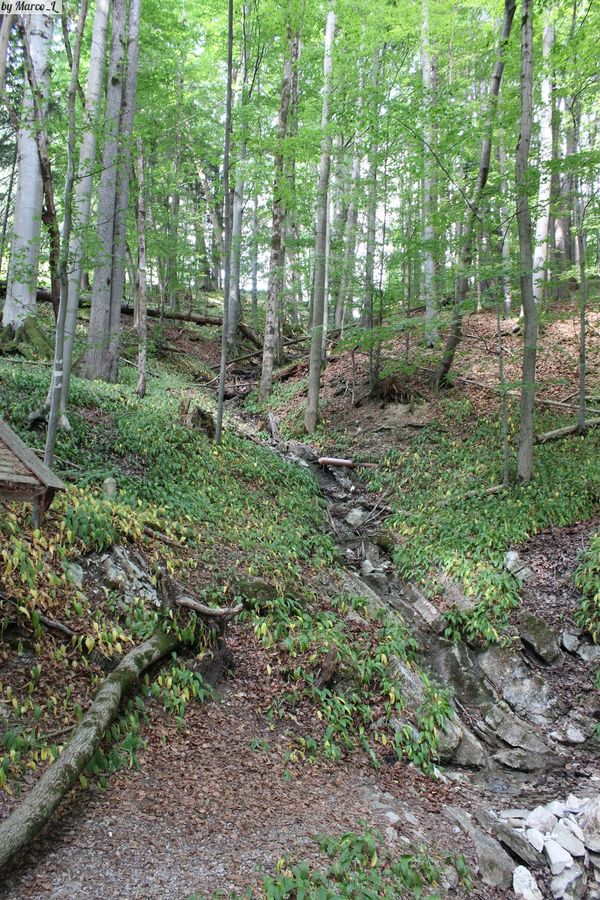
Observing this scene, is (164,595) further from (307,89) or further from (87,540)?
(307,89)

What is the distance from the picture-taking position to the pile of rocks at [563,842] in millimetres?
4270

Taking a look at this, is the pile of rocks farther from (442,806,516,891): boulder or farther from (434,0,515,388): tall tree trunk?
(434,0,515,388): tall tree trunk

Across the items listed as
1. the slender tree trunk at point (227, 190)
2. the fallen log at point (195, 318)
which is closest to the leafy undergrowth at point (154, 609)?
the slender tree trunk at point (227, 190)

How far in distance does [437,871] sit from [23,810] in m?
3.08

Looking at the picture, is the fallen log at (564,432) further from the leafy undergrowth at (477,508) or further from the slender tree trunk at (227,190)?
the slender tree trunk at (227,190)

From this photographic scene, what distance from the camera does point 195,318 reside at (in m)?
22.3

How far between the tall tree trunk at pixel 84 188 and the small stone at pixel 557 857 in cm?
742

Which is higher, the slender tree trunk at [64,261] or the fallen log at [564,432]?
the slender tree trunk at [64,261]

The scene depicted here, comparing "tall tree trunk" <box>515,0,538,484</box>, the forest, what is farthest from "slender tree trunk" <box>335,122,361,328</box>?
"tall tree trunk" <box>515,0,538,484</box>

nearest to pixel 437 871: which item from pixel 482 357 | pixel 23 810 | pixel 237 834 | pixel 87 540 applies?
pixel 237 834

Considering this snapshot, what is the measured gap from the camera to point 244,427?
13.9 meters

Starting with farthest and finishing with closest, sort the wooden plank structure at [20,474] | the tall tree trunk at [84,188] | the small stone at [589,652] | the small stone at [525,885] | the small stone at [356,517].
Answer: the small stone at [356,517]
the small stone at [589,652]
the tall tree trunk at [84,188]
the small stone at [525,885]
the wooden plank structure at [20,474]

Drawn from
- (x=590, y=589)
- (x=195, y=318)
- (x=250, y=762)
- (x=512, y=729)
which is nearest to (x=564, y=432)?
(x=590, y=589)

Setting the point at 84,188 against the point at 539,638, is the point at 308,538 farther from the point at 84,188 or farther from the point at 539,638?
the point at 84,188
